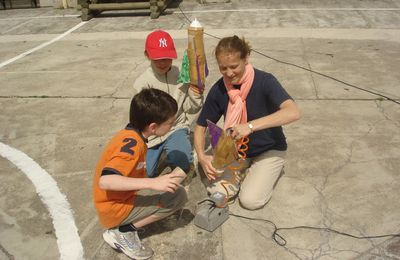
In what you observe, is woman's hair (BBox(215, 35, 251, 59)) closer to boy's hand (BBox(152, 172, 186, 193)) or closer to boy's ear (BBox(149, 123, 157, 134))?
boy's ear (BBox(149, 123, 157, 134))

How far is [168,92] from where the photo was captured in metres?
3.76

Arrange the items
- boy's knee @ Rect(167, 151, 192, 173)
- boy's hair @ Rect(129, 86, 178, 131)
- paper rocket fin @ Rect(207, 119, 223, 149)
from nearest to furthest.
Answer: boy's hair @ Rect(129, 86, 178, 131) < paper rocket fin @ Rect(207, 119, 223, 149) < boy's knee @ Rect(167, 151, 192, 173)

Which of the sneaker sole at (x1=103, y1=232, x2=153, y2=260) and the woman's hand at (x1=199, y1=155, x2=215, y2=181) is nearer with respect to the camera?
the sneaker sole at (x1=103, y1=232, x2=153, y2=260)

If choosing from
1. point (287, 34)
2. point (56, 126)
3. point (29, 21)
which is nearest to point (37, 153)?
point (56, 126)

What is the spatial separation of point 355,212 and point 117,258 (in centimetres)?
191

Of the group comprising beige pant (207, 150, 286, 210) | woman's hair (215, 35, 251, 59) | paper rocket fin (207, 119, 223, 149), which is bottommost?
beige pant (207, 150, 286, 210)

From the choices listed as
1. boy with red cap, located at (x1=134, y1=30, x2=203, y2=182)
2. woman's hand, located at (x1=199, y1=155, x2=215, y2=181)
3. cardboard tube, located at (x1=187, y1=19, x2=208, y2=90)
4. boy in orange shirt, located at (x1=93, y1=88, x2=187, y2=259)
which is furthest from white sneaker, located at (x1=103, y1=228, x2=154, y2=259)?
cardboard tube, located at (x1=187, y1=19, x2=208, y2=90)

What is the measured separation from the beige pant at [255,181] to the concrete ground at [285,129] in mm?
120

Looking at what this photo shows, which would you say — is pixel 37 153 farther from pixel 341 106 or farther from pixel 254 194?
pixel 341 106

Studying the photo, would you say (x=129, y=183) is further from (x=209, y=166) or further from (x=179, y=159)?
(x=179, y=159)

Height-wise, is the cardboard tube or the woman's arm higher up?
the cardboard tube

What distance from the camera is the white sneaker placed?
2783mm

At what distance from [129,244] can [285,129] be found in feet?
8.00

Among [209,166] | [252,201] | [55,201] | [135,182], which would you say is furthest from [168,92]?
[135,182]
